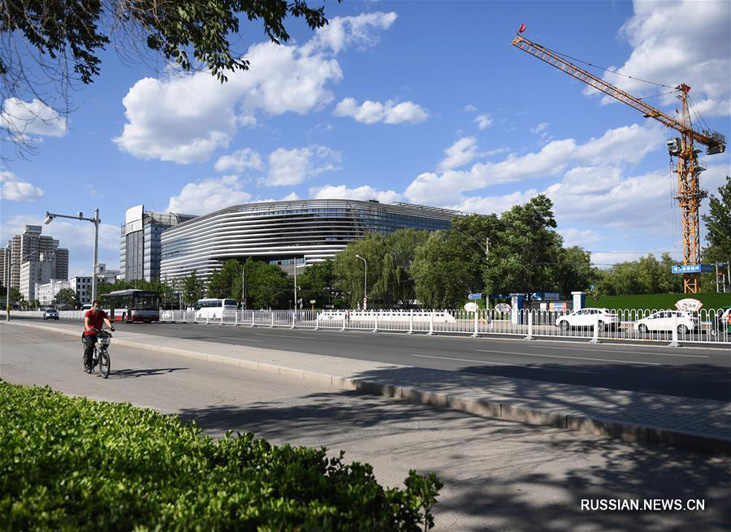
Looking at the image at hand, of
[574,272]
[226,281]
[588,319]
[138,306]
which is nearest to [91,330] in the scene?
[588,319]

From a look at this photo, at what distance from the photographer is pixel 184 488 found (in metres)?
2.71

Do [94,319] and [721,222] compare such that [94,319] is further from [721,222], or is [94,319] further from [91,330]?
[721,222]

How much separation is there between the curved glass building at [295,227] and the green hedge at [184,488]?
131 metres

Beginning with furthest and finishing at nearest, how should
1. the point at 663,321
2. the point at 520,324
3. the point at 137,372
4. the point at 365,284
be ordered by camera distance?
the point at 365,284
the point at 520,324
the point at 663,321
the point at 137,372

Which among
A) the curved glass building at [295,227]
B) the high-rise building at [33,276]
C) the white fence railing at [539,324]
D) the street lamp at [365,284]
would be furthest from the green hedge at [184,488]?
the high-rise building at [33,276]

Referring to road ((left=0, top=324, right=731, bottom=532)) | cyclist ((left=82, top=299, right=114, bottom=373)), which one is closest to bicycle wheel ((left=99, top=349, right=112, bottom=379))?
cyclist ((left=82, top=299, right=114, bottom=373))

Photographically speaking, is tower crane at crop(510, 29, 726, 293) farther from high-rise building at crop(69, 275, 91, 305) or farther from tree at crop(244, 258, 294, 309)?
high-rise building at crop(69, 275, 91, 305)

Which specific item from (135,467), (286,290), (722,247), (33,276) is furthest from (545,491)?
(33,276)

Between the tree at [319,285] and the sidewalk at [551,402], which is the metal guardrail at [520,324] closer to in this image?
the sidewalk at [551,402]

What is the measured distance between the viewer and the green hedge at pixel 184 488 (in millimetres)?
2322

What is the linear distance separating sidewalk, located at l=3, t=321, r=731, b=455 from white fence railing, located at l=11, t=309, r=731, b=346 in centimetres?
1429

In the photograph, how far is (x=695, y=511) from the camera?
13.1 ft

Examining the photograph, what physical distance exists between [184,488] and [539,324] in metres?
24.8

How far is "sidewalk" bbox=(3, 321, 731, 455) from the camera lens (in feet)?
19.4
